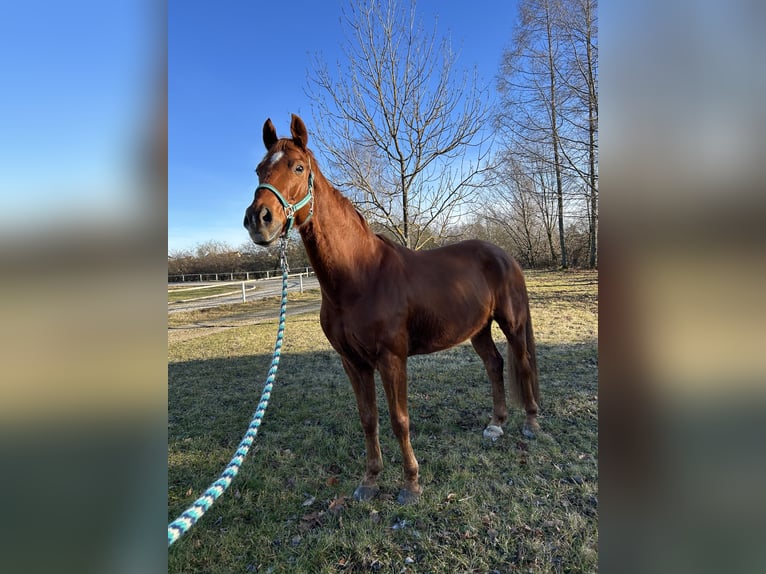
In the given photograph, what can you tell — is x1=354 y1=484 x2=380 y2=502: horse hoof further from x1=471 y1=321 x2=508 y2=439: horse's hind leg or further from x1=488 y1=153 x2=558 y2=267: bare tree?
x1=488 y1=153 x2=558 y2=267: bare tree

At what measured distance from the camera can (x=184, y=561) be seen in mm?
2148

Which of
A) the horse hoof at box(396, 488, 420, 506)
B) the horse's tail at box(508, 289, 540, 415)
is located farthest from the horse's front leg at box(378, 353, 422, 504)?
the horse's tail at box(508, 289, 540, 415)

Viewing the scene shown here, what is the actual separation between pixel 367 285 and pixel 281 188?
859 millimetres

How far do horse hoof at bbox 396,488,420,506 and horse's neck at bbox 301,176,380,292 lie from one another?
157 centimetres

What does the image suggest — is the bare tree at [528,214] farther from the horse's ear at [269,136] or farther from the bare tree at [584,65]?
the horse's ear at [269,136]

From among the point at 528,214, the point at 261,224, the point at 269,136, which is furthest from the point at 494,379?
the point at 528,214

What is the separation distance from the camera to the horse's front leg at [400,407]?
8.02 feet

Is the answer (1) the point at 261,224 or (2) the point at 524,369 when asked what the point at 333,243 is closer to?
(1) the point at 261,224

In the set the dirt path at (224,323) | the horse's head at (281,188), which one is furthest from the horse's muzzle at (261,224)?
the dirt path at (224,323)
